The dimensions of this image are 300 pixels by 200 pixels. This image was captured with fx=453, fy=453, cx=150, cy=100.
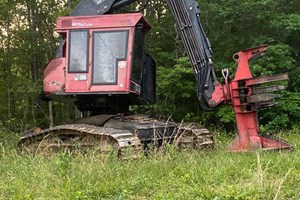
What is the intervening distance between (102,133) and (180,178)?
2364 millimetres

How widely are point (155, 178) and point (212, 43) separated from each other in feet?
31.4

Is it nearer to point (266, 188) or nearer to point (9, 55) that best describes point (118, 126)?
point (266, 188)

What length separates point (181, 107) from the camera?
14680 mm

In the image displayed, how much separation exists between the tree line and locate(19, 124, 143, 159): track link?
560 cm

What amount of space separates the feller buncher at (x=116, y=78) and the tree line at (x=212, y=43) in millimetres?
4426

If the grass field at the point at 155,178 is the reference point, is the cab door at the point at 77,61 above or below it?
above

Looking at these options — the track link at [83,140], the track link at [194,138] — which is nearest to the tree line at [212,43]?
the track link at [194,138]

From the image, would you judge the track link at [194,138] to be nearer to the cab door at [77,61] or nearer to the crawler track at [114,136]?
the crawler track at [114,136]

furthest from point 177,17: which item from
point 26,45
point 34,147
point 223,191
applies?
point 26,45

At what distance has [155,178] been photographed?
5125 mm

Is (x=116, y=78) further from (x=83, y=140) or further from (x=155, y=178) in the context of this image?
(x=155, y=178)

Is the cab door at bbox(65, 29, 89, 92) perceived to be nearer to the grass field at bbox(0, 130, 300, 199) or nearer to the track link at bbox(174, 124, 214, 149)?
the track link at bbox(174, 124, 214, 149)

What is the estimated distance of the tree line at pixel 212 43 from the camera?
12.5m

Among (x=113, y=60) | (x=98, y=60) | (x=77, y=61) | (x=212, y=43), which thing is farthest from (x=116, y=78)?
(x=212, y=43)
